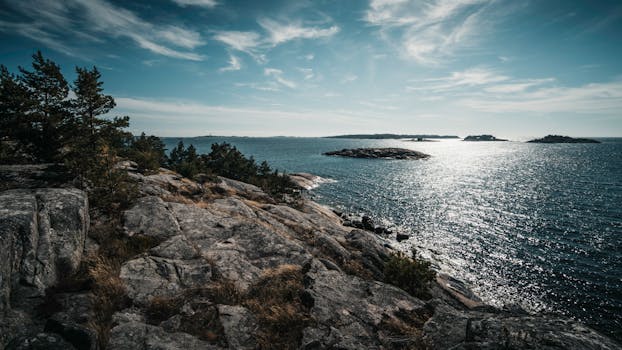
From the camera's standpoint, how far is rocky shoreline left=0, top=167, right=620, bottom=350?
7.52 metres

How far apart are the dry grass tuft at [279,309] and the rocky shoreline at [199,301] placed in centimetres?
4

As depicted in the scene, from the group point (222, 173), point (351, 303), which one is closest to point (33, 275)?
point (351, 303)

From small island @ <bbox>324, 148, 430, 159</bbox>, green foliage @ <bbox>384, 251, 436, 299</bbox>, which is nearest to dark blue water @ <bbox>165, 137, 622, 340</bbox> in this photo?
green foliage @ <bbox>384, 251, 436, 299</bbox>

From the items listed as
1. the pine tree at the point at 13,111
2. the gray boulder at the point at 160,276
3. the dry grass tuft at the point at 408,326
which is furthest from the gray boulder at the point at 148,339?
the pine tree at the point at 13,111

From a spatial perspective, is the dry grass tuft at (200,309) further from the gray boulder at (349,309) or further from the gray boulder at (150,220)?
the gray boulder at (150,220)

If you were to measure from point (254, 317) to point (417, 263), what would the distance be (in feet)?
36.3

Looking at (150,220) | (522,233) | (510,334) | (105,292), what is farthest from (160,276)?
(522,233)

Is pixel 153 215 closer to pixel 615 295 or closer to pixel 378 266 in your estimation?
pixel 378 266

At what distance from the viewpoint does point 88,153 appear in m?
15.4

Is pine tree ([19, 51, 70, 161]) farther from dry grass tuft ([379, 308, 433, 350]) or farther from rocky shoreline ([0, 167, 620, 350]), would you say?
dry grass tuft ([379, 308, 433, 350])

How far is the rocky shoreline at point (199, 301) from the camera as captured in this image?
7.52 metres

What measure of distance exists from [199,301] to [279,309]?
299cm

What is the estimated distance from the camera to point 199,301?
10055 mm

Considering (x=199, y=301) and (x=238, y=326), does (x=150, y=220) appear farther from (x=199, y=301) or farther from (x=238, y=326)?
(x=238, y=326)
